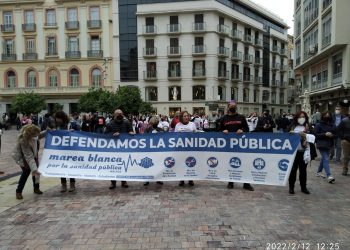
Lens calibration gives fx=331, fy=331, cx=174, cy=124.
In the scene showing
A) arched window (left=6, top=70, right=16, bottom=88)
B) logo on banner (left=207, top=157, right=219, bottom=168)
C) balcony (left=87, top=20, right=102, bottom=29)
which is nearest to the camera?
logo on banner (left=207, top=157, right=219, bottom=168)

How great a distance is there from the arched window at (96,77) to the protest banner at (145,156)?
40.0 metres

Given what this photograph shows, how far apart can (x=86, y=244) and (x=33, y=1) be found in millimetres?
48276

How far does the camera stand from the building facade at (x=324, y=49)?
24159 mm

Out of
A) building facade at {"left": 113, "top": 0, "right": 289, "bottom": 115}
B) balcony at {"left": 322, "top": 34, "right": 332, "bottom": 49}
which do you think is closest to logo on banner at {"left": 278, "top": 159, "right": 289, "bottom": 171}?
balcony at {"left": 322, "top": 34, "right": 332, "bottom": 49}

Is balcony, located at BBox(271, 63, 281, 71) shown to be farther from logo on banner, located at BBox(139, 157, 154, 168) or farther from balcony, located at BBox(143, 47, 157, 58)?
logo on banner, located at BBox(139, 157, 154, 168)

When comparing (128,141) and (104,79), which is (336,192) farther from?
(104,79)

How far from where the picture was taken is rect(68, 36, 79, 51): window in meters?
46.0

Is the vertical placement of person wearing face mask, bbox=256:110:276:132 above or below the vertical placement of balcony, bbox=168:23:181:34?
below

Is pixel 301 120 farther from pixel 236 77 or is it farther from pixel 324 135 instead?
pixel 236 77

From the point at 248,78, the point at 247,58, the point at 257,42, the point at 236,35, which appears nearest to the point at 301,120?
the point at 236,35

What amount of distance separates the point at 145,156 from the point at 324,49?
2403 centimetres

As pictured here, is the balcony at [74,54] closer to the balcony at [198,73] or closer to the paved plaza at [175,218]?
the balcony at [198,73]

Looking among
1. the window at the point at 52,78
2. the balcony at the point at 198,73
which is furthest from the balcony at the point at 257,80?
the window at the point at 52,78

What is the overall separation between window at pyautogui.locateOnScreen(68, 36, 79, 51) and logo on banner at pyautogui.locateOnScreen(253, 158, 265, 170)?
142 feet
